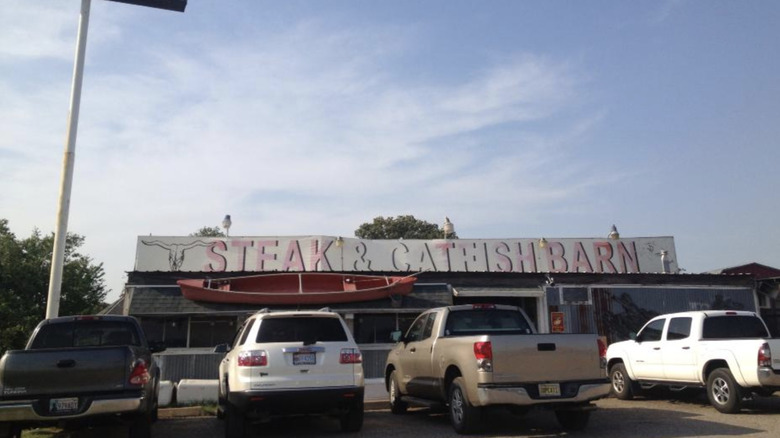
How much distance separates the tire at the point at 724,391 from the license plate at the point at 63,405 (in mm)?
10316

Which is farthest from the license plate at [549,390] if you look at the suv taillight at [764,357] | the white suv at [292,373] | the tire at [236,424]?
the suv taillight at [764,357]

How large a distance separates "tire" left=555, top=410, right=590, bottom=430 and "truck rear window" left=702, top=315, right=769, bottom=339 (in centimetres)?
396

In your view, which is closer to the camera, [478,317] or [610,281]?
[478,317]

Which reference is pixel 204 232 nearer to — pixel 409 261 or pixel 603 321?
pixel 409 261

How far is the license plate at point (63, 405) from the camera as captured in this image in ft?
25.6

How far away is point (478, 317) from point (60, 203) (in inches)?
360

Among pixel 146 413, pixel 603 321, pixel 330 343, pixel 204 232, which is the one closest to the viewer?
pixel 146 413

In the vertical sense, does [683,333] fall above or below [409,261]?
below

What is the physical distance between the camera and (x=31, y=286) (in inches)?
1152

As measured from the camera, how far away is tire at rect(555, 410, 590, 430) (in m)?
9.48

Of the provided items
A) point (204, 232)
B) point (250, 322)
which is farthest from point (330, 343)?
point (204, 232)

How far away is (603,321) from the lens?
1834 centimetres

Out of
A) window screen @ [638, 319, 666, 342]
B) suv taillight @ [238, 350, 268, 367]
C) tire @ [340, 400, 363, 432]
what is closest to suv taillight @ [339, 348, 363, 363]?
tire @ [340, 400, 363, 432]

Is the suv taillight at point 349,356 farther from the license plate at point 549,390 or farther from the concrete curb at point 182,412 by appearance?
the concrete curb at point 182,412
